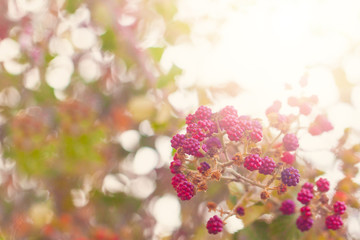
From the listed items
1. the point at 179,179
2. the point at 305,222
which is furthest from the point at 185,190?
the point at 305,222

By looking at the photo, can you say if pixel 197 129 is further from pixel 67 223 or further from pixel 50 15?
pixel 67 223

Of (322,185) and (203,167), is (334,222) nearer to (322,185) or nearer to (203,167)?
(322,185)

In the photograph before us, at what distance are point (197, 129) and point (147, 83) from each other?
5.56ft

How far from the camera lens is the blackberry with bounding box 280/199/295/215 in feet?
4.93

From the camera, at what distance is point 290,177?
3.82ft

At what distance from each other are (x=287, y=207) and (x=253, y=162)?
1.56 feet

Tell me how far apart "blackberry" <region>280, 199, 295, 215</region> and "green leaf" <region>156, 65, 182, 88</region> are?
3.07 feet

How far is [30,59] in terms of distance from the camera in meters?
3.24

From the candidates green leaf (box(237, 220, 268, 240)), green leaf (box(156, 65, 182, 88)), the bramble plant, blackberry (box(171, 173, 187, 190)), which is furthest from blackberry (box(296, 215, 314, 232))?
green leaf (box(156, 65, 182, 88))

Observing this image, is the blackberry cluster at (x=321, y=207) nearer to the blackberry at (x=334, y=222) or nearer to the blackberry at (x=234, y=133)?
the blackberry at (x=334, y=222)

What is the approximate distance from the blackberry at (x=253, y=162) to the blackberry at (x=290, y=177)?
0.32 ft

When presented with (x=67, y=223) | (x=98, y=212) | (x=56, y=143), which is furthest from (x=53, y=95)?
(x=67, y=223)

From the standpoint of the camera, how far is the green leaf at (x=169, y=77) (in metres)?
2.14

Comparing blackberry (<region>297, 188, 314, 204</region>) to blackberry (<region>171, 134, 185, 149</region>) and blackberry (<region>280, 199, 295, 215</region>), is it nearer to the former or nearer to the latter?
blackberry (<region>280, 199, 295, 215</region>)
